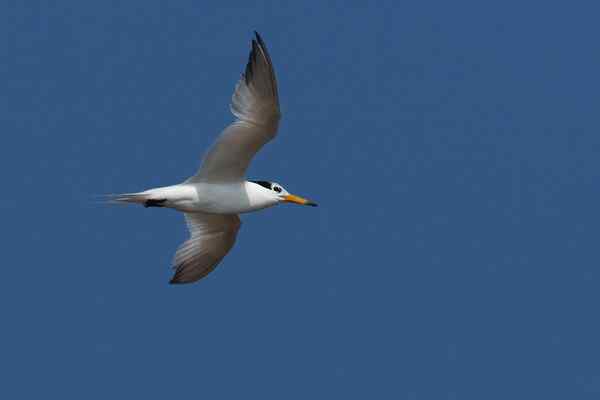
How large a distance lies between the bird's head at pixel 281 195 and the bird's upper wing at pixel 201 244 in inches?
43.3

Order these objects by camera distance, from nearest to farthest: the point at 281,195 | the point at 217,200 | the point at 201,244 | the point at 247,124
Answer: the point at 247,124 < the point at 217,200 < the point at 281,195 < the point at 201,244

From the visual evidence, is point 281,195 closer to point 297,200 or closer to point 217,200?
point 297,200

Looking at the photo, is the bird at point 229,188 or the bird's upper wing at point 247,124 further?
the bird at point 229,188

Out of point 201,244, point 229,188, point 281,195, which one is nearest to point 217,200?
point 229,188

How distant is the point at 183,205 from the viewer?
16984mm

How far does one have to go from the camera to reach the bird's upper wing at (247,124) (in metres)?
15.9

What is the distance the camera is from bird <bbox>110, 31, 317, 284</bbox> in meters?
16.0

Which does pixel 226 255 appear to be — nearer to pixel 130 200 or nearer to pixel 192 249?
pixel 192 249

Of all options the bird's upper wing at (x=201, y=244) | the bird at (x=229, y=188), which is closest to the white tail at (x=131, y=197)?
the bird at (x=229, y=188)

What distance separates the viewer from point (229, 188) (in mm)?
17062

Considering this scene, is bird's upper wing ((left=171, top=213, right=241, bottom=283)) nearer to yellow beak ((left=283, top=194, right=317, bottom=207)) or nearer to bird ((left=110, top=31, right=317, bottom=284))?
bird ((left=110, top=31, right=317, bottom=284))

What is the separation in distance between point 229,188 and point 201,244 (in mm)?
1727

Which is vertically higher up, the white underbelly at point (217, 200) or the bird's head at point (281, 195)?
the bird's head at point (281, 195)

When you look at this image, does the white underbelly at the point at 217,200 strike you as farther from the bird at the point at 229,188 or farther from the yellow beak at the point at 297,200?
the yellow beak at the point at 297,200
